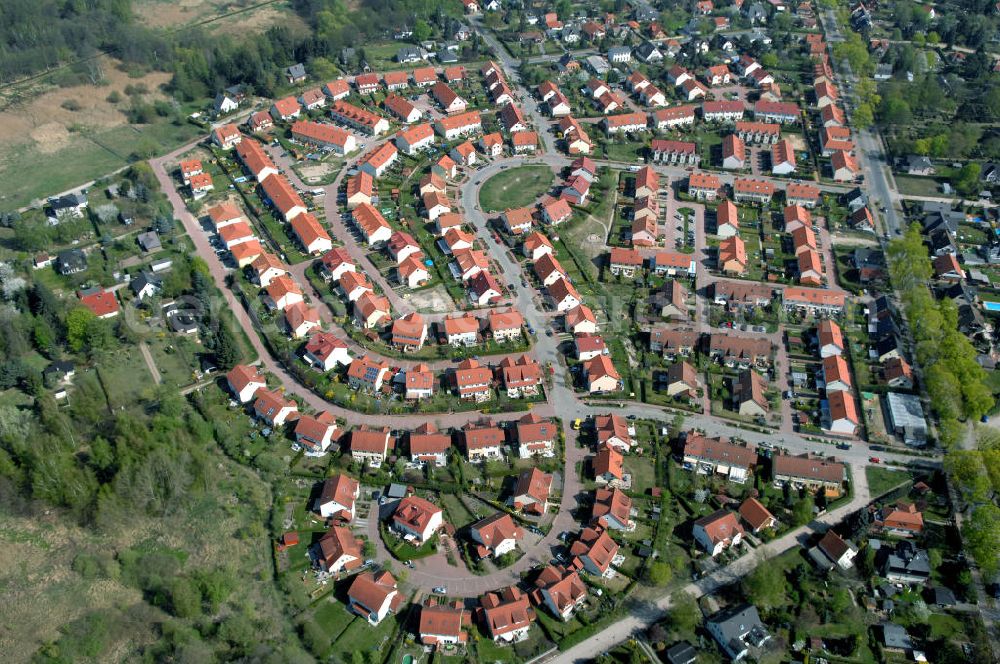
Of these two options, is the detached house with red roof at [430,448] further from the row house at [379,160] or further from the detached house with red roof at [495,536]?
the row house at [379,160]

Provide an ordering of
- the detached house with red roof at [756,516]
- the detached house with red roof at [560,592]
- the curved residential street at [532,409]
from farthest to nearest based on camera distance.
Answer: the detached house with red roof at [756,516], the curved residential street at [532,409], the detached house with red roof at [560,592]

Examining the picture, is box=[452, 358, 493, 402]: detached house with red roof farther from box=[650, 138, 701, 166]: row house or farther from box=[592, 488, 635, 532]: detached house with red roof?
box=[650, 138, 701, 166]: row house

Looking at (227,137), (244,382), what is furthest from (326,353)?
(227,137)

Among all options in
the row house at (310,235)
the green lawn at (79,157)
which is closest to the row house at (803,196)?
the row house at (310,235)

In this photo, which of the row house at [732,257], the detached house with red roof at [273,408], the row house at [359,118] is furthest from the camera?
the row house at [359,118]

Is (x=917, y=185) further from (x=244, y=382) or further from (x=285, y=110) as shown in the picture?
(x=285, y=110)

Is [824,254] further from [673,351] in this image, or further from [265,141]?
[265,141]

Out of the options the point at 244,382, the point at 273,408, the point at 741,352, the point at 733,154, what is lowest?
the point at 741,352
